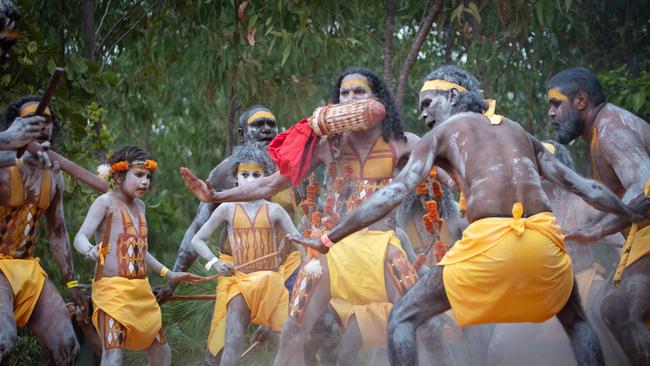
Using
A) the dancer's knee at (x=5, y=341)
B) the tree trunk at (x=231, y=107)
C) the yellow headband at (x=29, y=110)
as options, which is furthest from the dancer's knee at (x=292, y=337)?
the tree trunk at (x=231, y=107)

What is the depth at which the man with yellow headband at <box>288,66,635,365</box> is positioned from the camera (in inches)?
212

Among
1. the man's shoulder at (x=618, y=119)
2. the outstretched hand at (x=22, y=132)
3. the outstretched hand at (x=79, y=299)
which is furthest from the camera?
the outstretched hand at (x=79, y=299)

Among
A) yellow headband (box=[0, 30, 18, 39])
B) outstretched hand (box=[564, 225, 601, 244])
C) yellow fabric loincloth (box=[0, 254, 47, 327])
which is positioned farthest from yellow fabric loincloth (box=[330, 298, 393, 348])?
yellow headband (box=[0, 30, 18, 39])

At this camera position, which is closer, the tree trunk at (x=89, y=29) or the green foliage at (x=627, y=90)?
the green foliage at (x=627, y=90)

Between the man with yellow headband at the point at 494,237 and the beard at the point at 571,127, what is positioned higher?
the beard at the point at 571,127

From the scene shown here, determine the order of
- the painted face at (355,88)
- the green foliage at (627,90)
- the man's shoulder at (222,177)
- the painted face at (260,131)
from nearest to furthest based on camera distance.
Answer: the painted face at (355,88) → the man's shoulder at (222,177) → the painted face at (260,131) → the green foliage at (627,90)

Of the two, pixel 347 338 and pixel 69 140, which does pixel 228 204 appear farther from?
pixel 69 140

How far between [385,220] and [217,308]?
1781 mm

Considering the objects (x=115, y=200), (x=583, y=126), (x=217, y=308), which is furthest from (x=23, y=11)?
(x=583, y=126)

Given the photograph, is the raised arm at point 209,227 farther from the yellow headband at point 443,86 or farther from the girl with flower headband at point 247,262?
the yellow headband at point 443,86

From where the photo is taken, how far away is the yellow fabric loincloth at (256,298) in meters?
7.69

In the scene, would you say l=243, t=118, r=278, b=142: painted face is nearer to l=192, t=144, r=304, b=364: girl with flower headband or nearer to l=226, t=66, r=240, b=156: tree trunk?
l=192, t=144, r=304, b=364: girl with flower headband

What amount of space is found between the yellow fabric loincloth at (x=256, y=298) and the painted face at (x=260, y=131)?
5.14ft

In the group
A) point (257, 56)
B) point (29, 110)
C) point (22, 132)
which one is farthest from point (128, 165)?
point (257, 56)
